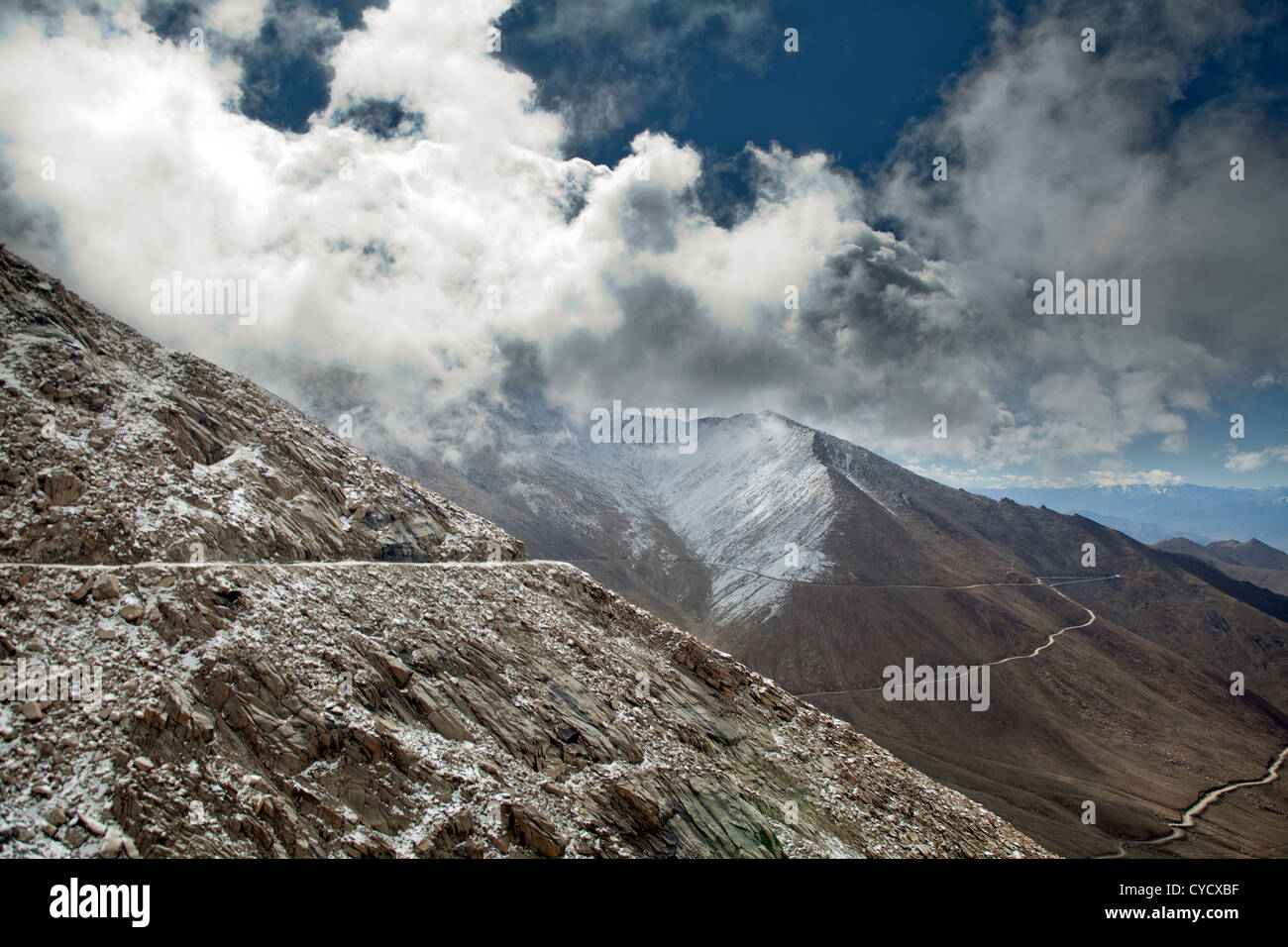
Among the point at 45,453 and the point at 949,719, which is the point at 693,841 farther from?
the point at 949,719

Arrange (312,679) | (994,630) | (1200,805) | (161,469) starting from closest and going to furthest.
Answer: (312,679)
(161,469)
(1200,805)
(994,630)

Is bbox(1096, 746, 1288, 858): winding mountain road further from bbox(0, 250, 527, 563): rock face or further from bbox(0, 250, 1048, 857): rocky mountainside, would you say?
bbox(0, 250, 527, 563): rock face

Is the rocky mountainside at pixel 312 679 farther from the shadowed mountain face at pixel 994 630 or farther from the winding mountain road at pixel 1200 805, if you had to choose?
the shadowed mountain face at pixel 994 630

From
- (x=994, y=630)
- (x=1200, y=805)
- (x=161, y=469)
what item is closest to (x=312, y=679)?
(x=161, y=469)

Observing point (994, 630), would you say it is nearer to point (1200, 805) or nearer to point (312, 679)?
point (1200, 805)

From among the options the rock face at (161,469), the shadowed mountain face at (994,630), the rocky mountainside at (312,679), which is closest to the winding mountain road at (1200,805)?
the shadowed mountain face at (994,630)

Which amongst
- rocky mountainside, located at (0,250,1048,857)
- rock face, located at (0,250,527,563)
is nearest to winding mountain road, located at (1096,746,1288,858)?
rocky mountainside, located at (0,250,1048,857)
